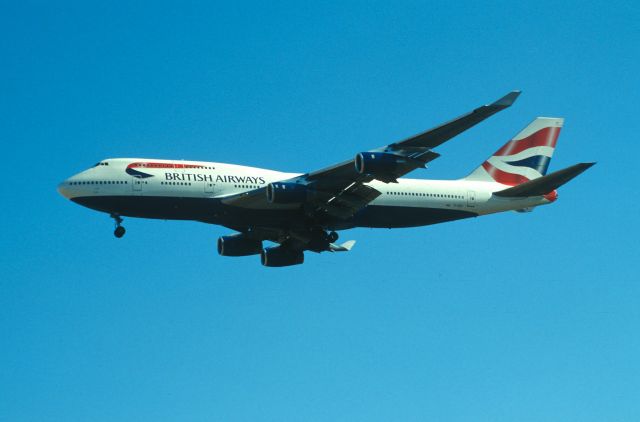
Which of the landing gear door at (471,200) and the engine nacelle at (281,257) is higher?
the landing gear door at (471,200)

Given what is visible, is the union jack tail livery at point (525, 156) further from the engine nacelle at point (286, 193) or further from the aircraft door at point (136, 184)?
the aircraft door at point (136, 184)

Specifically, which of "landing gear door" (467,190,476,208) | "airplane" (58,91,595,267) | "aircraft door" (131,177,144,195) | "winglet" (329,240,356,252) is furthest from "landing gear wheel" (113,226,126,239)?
"landing gear door" (467,190,476,208)

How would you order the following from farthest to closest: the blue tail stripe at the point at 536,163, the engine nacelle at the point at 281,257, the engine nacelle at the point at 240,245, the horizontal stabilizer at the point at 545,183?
the blue tail stripe at the point at 536,163 < the engine nacelle at the point at 240,245 < the engine nacelle at the point at 281,257 < the horizontal stabilizer at the point at 545,183

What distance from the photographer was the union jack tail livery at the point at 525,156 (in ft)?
180

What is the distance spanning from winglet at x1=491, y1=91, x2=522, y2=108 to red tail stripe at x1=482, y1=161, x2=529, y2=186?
49.5 ft

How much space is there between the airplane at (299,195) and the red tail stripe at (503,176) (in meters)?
0.65

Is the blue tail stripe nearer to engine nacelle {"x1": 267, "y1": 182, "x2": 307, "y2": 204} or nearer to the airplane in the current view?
the airplane

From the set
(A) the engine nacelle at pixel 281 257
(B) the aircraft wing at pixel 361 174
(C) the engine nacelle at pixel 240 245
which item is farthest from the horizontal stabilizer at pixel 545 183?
(C) the engine nacelle at pixel 240 245

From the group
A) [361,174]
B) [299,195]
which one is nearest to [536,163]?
[361,174]

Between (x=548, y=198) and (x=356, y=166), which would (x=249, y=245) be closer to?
(x=356, y=166)

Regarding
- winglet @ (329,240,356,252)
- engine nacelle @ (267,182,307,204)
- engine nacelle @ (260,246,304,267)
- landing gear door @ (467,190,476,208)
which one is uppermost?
landing gear door @ (467,190,476,208)

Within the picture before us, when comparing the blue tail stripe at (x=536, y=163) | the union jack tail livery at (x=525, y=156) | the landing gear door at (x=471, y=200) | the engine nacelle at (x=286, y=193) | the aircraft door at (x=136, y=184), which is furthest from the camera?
the blue tail stripe at (x=536, y=163)

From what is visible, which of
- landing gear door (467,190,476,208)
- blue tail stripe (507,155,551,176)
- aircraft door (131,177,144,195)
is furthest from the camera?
blue tail stripe (507,155,551,176)

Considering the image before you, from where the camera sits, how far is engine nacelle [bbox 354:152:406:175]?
43250mm
